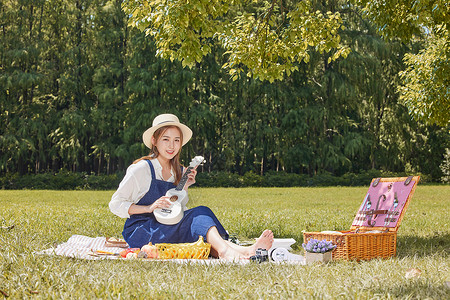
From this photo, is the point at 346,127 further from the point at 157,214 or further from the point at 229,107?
the point at 157,214

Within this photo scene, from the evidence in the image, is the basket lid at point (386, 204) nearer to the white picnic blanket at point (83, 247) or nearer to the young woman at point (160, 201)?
the young woman at point (160, 201)

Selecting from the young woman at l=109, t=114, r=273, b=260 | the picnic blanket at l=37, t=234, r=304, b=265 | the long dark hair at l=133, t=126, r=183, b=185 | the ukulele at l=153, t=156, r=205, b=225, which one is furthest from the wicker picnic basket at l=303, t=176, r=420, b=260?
the long dark hair at l=133, t=126, r=183, b=185

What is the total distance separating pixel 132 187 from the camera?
5922 millimetres

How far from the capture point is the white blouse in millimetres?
5820

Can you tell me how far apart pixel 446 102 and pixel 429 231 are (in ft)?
7.56

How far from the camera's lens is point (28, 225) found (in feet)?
26.9

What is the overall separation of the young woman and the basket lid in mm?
1752

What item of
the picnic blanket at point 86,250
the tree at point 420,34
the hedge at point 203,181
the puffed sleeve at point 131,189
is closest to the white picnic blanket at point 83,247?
the picnic blanket at point 86,250

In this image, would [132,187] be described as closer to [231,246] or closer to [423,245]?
[231,246]

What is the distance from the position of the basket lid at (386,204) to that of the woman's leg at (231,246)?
1547mm

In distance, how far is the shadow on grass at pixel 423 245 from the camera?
6035 mm

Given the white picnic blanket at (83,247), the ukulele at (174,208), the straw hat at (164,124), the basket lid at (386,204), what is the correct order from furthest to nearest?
the straw hat at (164,124) < the basket lid at (386,204) < the ukulele at (174,208) < the white picnic blanket at (83,247)

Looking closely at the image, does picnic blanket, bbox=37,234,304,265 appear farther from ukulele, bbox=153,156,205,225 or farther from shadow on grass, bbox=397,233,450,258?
shadow on grass, bbox=397,233,450,258

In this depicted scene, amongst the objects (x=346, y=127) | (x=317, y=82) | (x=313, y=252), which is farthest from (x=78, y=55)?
(x=313, y=252)
